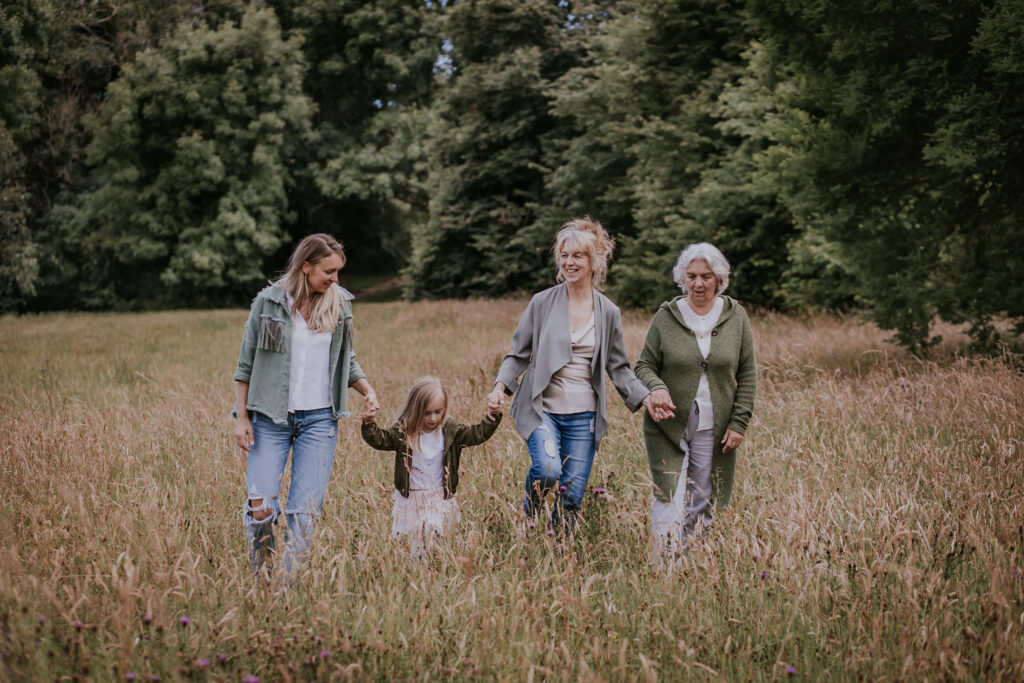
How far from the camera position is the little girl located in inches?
143

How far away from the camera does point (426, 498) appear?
3.75 meters

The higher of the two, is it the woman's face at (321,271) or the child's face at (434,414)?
the woman's face at (321,271)

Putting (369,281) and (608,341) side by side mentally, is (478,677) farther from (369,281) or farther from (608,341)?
(369,281)

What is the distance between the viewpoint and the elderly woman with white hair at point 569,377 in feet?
13.3

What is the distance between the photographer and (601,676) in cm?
277

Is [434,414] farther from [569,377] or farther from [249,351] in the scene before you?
[249,351]

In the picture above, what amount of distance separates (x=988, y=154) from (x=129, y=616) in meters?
8.04

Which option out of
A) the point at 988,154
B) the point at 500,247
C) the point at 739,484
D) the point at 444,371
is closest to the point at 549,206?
the point at 500,247

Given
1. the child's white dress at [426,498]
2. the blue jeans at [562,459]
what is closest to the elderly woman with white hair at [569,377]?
the blue jeans at [562,459]

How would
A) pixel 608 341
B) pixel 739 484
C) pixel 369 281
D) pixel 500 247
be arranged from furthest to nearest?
pixel 369 281 → pixel 500 247 → pixel 739 484 → pixel 608 341

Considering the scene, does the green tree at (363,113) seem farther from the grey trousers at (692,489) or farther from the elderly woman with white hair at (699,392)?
the grey trousers at (692,489)

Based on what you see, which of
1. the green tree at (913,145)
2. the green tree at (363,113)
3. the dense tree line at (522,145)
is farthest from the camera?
the green tree at (363,113)

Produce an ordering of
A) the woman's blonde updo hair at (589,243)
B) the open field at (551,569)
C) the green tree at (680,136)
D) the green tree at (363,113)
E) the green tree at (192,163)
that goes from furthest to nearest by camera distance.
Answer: the green tree at (363,113), the green tree at (192,163), the green tree at (680,136), the woman's blonde updo hair at (589,243), the open field at (551,569)

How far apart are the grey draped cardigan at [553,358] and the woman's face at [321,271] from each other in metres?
1.11
